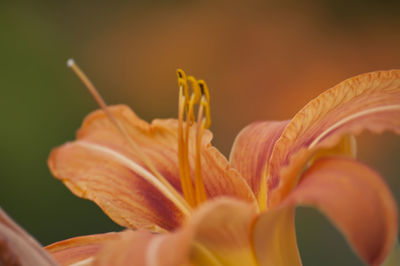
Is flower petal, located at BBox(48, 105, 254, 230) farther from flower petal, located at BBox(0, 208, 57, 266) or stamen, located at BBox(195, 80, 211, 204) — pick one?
flower petal, located at BBox(0, 208, 57, 266)

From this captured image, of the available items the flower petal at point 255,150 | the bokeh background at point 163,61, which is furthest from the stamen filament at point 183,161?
the bokeh background at point 163,61

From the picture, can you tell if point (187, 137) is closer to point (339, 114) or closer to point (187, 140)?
point (187, 140)

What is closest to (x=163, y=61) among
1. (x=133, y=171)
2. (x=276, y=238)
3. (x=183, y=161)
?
(x=133, y=171)

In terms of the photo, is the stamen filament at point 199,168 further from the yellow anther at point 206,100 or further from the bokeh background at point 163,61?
the bokeh background at point 163,61

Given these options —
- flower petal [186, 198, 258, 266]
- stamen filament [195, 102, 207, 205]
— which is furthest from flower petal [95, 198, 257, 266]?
stamen filament [195, 102, 207, 205]

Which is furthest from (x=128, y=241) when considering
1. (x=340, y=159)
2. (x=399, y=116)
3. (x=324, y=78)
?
(x=324, y=78)

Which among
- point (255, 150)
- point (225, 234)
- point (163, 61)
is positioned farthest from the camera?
point (163, 61)
